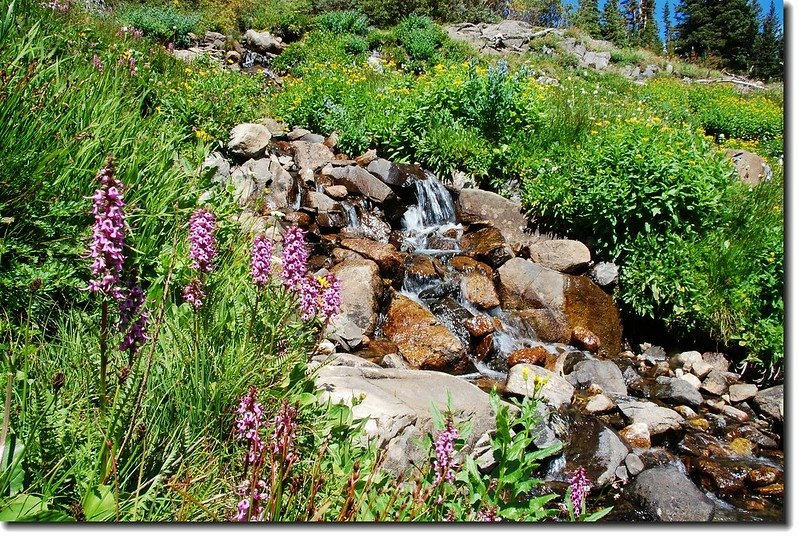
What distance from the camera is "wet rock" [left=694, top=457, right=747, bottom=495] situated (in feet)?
14.6

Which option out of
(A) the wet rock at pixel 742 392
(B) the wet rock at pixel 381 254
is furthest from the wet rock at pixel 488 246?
(A) the wet rock at pixel 742 392

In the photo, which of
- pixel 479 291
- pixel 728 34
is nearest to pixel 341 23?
pixel 479 291

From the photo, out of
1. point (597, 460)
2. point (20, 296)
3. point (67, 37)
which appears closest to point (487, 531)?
point (20, 296)

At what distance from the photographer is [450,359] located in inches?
237

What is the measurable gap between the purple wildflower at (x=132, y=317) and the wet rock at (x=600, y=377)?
5084mm

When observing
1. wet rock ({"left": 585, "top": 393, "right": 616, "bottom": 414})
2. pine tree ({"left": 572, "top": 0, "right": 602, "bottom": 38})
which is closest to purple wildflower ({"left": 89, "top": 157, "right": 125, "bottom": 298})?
wet rock ({"left": 585, "top": 393, "right": 616, "bottom": 414})

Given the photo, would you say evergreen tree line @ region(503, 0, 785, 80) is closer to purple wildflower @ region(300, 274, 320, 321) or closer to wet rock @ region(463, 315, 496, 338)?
purple wildflower @ region(300, 274, 320, 321)

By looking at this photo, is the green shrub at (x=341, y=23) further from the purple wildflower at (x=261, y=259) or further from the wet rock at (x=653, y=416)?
the purple wildflower at (x=261, y=259)

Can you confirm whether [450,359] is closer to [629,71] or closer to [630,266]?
[630,266]

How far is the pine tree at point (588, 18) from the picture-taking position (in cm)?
3127

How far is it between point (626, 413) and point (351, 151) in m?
5.71

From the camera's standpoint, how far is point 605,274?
24.4 feet

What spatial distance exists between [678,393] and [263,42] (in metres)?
15.3

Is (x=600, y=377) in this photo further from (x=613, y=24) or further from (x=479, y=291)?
(x=613, y=24)
